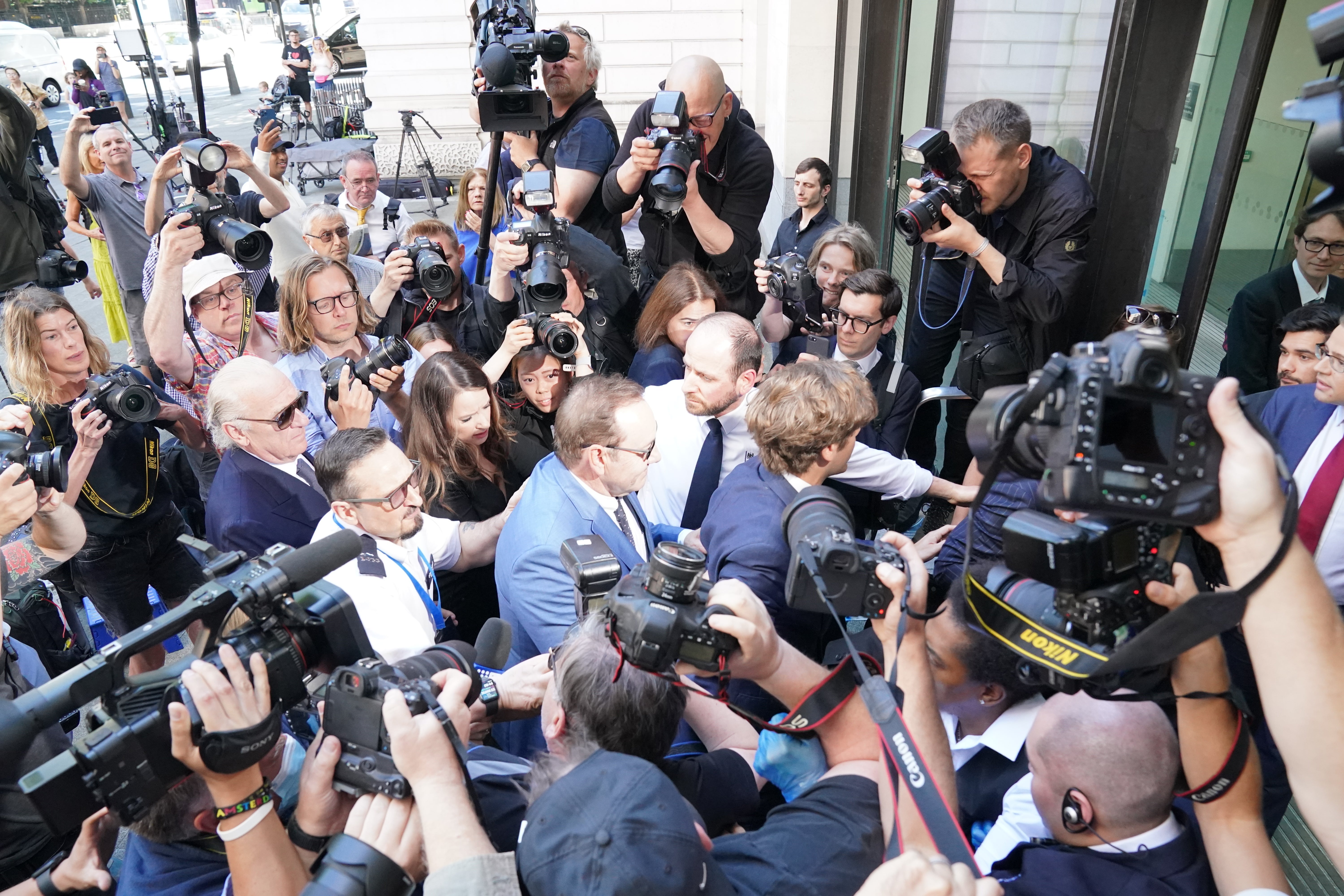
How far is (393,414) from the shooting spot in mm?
3443

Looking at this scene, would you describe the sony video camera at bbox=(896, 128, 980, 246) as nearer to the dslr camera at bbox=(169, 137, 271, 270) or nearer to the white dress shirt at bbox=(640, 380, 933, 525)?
the white dress shirt at bbox=(640, 380, 933, 525)

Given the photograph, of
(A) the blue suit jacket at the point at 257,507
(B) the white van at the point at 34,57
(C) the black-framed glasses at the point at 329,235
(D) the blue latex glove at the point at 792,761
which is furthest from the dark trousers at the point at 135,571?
Answer: (B) the white van at the point at 34,57

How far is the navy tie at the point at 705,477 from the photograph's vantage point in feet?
9.66

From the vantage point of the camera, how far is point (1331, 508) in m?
2.26

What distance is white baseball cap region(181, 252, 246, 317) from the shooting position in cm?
358

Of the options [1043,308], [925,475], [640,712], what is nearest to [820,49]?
[1043,308]

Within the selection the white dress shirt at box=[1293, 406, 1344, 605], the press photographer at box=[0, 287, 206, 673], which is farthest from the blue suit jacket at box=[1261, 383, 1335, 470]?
the press photographer at box=[0, 287, 206, 673]

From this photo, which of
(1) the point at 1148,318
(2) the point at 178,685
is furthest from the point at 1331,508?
(2) the point at 178,685

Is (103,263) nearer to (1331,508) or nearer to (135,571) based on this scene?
(135,571)

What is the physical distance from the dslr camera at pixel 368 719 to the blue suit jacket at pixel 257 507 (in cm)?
123

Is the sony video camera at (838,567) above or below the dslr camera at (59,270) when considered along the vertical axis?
above

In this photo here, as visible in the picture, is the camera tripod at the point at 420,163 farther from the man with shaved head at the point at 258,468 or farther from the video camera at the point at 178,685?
the video camera at the point at 178,685

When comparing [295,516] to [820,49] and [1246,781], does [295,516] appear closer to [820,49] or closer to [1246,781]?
[1246,781]

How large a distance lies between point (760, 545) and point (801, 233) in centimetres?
292
